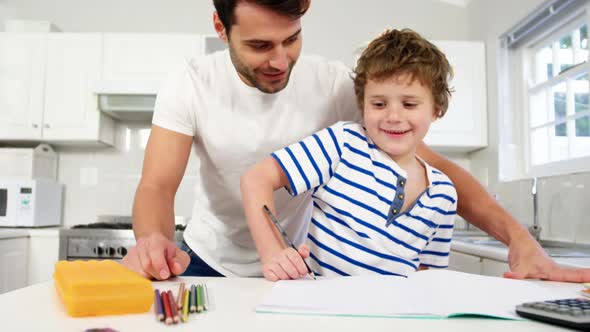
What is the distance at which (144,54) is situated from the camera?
303 centimetres

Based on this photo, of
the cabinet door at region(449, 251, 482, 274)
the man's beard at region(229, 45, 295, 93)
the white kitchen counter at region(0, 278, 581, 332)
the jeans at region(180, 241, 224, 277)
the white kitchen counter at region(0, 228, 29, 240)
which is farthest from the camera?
the white kitchen counter at region(0, 228, 29, 240)

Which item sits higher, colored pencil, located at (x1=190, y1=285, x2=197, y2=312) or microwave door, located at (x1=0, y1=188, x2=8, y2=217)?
microwave door, located at (x1=0, y1=188, x2=8, y2=217)

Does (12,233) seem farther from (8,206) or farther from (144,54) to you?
(144,54)

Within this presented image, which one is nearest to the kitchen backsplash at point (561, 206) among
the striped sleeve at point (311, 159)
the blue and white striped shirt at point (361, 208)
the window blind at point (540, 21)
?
the window blind at point (540, 21)

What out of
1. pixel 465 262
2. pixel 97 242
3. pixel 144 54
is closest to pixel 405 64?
pixel 465 262

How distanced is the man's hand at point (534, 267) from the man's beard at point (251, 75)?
57 centimetres

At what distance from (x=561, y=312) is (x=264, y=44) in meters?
0.73

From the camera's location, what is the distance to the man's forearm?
1.00 m

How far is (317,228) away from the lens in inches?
39.6

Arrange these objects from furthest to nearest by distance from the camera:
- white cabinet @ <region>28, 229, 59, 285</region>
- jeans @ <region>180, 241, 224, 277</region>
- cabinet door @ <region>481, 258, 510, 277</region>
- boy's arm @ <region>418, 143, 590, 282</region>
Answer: white cabinet @ <region>28, 229, 59, 285</region> < cabinet door @ <region>481, 258, 510, 277</region> < jeans @ <region>180, 241, 224, 277</region> < boy's arm @ <region>418, 143, 590, 282</region>

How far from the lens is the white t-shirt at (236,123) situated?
1.17m

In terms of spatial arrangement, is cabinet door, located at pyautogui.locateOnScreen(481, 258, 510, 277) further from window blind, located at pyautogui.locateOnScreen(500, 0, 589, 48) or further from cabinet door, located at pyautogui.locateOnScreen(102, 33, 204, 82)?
cabinet door, located at pyautogui.locateOnScreen(102, 33, 204, 82)

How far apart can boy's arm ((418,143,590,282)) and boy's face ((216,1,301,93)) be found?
38cm

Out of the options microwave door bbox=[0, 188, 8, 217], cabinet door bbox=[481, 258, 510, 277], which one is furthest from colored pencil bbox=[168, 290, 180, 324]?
microwave door bbox=[0, 188, 8, 217]
